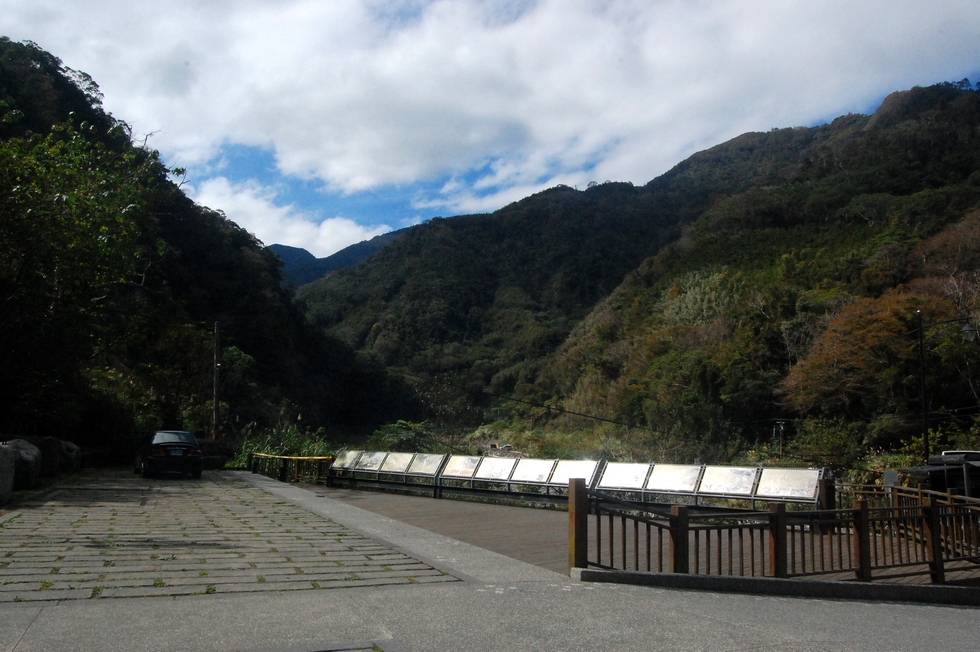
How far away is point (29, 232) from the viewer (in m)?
18.3

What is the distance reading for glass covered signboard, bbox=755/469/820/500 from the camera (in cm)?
1257

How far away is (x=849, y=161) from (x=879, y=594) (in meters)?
88.8

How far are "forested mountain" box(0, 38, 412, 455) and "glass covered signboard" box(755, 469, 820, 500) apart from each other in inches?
657

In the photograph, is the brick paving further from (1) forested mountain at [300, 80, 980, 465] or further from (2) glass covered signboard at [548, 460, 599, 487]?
(1) forested mountain at [300, 80, 980, 465]

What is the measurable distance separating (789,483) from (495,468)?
599 centimetres

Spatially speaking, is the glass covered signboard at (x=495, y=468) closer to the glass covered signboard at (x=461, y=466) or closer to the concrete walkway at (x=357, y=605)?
the glass covered signboard at (x=461, y=466)

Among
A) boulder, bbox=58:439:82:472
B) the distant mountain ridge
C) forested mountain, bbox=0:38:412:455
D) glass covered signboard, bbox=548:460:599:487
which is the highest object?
the distant mountain ridge

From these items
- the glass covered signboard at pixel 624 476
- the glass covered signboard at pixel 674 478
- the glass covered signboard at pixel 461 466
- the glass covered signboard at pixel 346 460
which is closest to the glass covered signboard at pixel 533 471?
the glass covered signboard at pixel 624 476

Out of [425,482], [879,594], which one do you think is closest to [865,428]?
[425,482]

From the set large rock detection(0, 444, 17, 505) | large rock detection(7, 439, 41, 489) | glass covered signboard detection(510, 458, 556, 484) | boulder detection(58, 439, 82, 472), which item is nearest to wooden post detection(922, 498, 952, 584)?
glass covered signboard detection(510, 458, 556, 484)

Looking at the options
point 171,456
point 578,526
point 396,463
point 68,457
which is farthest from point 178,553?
point 68,457

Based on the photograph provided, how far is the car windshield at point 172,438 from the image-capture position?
2223cm

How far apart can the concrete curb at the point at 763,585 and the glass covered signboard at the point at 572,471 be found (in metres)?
6.66

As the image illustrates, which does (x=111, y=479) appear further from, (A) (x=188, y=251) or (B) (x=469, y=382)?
(B) (x=469, y=382)
